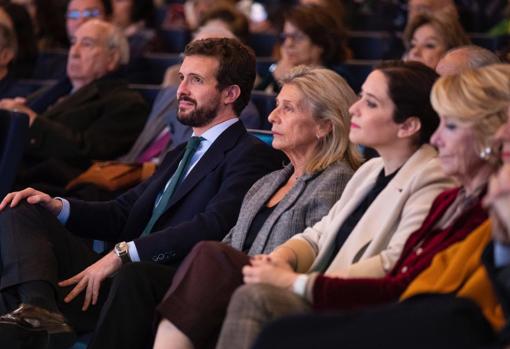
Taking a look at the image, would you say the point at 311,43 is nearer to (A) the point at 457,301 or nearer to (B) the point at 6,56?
(B) the point at 6,56

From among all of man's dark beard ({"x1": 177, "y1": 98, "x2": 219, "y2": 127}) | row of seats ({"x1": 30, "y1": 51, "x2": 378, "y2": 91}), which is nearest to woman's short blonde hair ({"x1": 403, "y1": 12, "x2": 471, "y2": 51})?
row of seats ({"x1": 30, "y1": 51, "x2": 378, "y2": 91})

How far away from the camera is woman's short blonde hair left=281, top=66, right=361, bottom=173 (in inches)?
149

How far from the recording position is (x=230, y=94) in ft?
13.8

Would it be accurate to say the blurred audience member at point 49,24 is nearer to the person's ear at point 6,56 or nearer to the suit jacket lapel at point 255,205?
the person's ear at point 6,56

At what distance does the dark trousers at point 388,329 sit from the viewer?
260cm

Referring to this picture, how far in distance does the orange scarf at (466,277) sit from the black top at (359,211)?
486mm

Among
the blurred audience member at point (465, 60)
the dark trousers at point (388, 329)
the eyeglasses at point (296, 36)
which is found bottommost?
the eyeglasses at point (296, 36)

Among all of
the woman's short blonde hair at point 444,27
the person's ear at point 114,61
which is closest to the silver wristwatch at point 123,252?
the woman's short blonde hair at point 444,27

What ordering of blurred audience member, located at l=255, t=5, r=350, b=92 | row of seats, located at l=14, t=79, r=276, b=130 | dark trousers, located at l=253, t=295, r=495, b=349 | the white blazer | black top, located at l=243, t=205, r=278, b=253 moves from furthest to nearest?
blurred audience member, located at l=255, t=5, r=350, b=92, row of seats, located at l=14, t=79, r=276, b=130, black top, located at l=243, t=205, r=278, b=253, the white blazer, dark trousers, located at l=253, t=295, r=495, b=349

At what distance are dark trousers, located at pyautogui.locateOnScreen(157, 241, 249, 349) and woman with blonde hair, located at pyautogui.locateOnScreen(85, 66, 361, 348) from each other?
0.07 m

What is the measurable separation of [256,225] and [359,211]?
0.45 meters

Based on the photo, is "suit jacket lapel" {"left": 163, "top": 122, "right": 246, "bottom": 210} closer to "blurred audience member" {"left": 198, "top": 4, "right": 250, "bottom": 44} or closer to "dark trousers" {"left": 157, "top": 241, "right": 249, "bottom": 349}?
"dark trousers" {"left": 157, "top": 241, "right": 249, "bottom": 349}

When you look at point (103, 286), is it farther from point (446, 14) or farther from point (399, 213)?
Result: point (446, 14)

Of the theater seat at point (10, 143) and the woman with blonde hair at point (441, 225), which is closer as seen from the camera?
the woman with blonde hair at point (441, 225)
